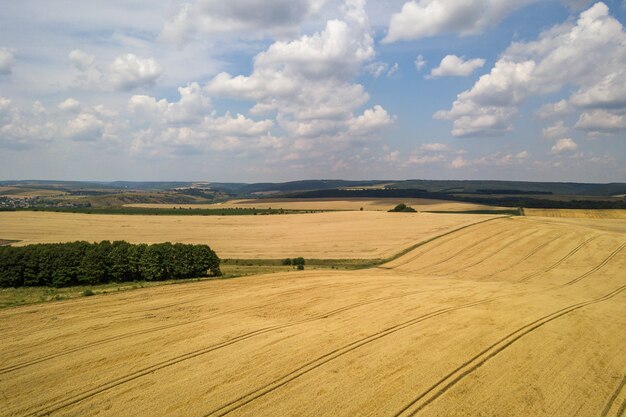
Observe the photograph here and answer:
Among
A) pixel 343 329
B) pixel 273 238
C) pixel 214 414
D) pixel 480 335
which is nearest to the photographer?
pixel 214 414

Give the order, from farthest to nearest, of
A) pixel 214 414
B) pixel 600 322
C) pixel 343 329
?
pixel 600 322, pixel 343 329, pixel 214 414

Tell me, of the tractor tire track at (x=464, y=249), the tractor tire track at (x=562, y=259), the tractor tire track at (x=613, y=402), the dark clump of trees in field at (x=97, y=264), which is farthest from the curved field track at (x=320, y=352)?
the tractor tire track at (x=464, y=249)

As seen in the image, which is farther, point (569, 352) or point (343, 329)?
point (343, 329)

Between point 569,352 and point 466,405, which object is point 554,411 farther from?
point 569,352

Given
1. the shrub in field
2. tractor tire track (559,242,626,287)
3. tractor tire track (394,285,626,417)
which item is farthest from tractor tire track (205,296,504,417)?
the shrub in field

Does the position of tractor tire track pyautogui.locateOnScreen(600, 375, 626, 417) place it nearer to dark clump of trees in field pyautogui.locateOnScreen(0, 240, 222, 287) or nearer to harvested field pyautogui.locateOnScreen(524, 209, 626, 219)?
dark clump of trees in field pyautogui.locateOnScreen(0, 240, 222, 287)

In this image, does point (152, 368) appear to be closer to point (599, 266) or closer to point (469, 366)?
point (469, 366)

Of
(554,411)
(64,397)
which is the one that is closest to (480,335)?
(554,411)
